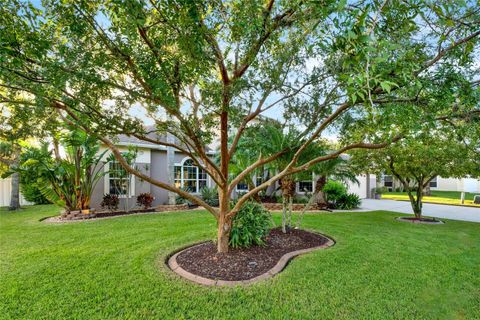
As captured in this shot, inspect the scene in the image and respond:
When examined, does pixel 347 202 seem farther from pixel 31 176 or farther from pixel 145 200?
pixel 31 176

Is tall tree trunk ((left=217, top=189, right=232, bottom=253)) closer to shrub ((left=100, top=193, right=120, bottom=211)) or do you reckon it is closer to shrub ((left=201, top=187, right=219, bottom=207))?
shrub ((left=100, top=193, right=120, bottom=211))

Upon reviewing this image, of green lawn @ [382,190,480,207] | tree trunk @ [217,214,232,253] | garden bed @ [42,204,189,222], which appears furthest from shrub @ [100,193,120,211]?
green lawn @ [382,190,480,207]

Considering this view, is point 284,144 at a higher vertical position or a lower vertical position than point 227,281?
higher

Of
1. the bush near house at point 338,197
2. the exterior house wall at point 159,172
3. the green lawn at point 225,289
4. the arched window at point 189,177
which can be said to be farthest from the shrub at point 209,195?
the green lawn at point 225,289

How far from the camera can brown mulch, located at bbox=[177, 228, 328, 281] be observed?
16.4 feet

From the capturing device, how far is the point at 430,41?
397 centimetres

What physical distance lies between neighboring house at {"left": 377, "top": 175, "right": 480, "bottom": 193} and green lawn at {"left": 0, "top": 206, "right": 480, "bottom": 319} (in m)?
18.6

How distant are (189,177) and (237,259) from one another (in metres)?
11.2

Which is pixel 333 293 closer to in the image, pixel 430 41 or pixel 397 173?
pixel 430 41

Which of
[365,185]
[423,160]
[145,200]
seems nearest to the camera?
[423,160]

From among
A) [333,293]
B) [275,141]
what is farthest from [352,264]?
[275,141]

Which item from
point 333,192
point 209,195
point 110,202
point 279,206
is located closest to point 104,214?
point 110,202

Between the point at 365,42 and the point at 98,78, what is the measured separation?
346 cm

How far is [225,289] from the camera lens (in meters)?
4.34
